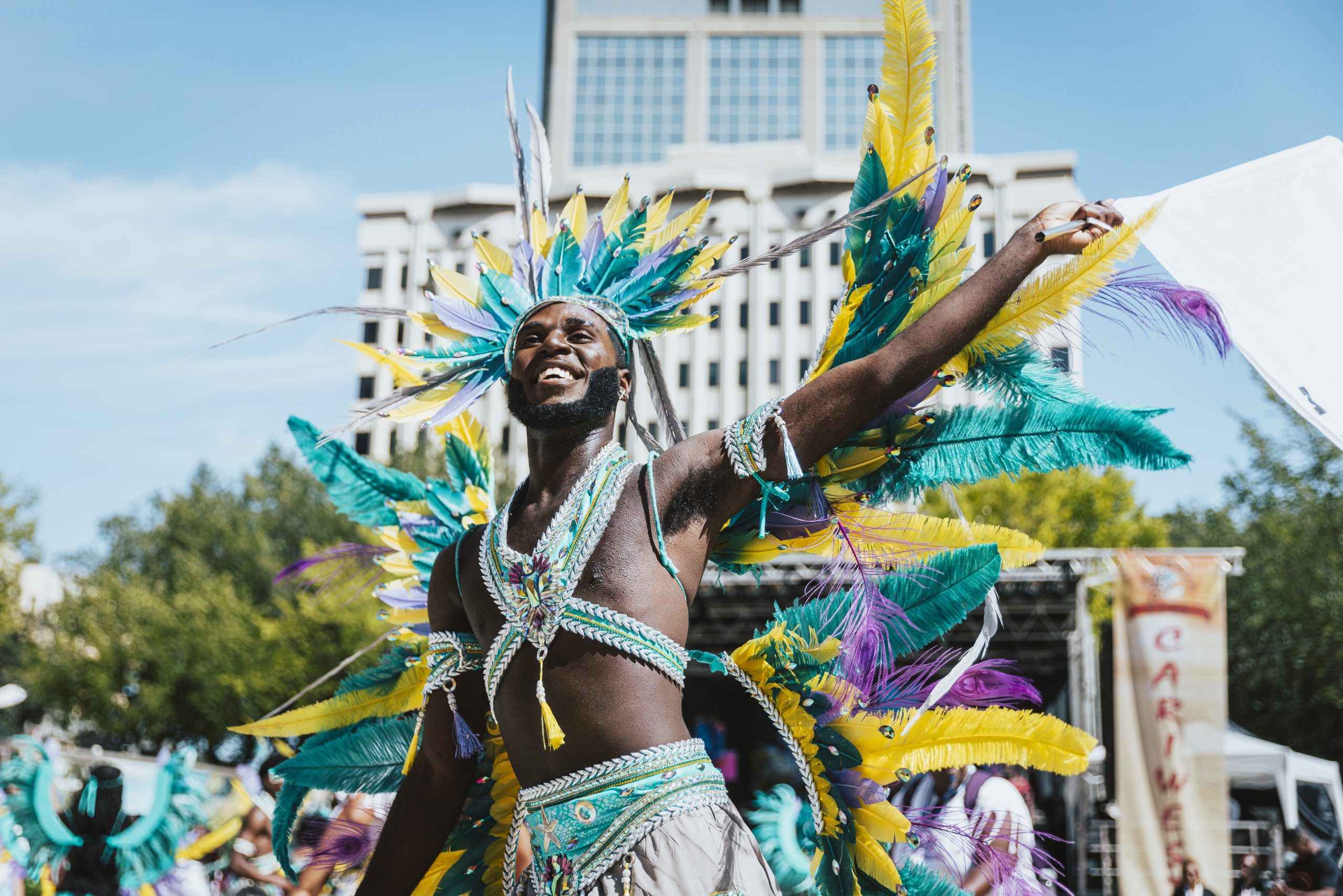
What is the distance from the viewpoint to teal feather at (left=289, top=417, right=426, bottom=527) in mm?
3318

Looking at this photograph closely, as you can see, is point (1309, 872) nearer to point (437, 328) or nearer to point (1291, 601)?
point (437, 328)

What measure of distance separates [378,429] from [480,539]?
134 feet

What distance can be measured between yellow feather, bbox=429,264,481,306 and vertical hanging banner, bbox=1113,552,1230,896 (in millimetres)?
7819

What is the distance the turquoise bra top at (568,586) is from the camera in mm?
2091

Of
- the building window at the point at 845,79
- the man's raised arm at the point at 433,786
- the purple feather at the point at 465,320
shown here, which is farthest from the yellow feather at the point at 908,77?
the building window at the point at 845,79

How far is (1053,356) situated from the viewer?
230cm

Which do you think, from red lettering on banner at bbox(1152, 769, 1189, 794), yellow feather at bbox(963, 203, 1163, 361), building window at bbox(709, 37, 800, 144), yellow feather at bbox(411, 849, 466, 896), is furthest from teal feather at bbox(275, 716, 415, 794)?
building window at bbox(709, 37, 800, 144)

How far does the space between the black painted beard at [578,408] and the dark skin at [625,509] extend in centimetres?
2

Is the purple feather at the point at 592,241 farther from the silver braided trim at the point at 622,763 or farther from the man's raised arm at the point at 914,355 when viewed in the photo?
the silver braided trim at the point at 622,763

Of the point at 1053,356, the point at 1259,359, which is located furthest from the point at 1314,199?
the point at 1053,356

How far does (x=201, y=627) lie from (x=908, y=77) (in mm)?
23789

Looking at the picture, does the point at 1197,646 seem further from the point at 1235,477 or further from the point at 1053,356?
the point at 1235,477

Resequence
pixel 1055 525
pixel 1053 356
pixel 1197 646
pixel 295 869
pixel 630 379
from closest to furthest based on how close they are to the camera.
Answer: pixel 1053 356
pixel 630 379
pixel 295 869
pixel 1197 646
pixel 1055 525

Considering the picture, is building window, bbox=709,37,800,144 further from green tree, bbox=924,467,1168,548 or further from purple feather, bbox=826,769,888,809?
purple feather, bbox=826,769,888,809
